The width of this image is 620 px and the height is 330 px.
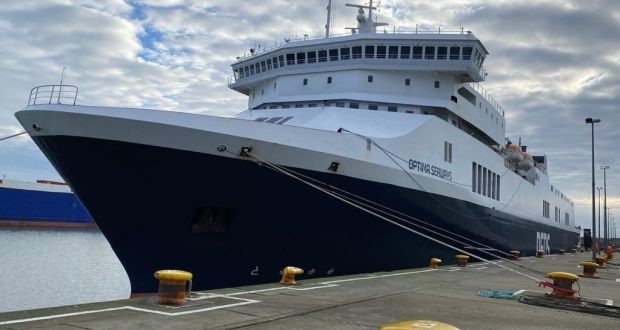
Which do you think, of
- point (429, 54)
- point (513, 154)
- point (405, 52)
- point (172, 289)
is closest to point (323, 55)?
point (405, 52)

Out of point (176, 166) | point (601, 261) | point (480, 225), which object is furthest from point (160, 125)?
point (601, 261)

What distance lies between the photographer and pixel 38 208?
56.0 metres

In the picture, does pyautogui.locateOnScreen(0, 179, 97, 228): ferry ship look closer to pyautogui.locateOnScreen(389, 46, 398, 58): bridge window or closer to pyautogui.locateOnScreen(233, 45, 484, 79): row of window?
pyautogui.locateOnScreen(233, 45, 484, 79): row of window

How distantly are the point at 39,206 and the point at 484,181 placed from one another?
1989 inches

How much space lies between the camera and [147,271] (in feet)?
33.6

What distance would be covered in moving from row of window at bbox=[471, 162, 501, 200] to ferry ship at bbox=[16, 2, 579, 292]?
131mm

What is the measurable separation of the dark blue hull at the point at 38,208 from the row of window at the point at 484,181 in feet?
148

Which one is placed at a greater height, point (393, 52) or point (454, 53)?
point (454, 53)

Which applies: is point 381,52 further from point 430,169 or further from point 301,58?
point 430,169

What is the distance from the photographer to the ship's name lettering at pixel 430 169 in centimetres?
1480

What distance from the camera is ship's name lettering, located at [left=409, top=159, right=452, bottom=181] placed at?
1480cm

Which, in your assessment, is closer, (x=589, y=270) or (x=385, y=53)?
(x=589, y=270)

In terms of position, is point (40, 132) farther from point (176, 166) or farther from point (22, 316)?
point (22, 316)

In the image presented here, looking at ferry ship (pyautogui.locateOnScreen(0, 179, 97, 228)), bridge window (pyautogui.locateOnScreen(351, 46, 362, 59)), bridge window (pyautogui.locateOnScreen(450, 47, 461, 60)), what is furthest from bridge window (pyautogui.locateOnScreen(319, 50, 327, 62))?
ferry ship (pyautogui.locateOnScreen(0, 179, 97, 228))
